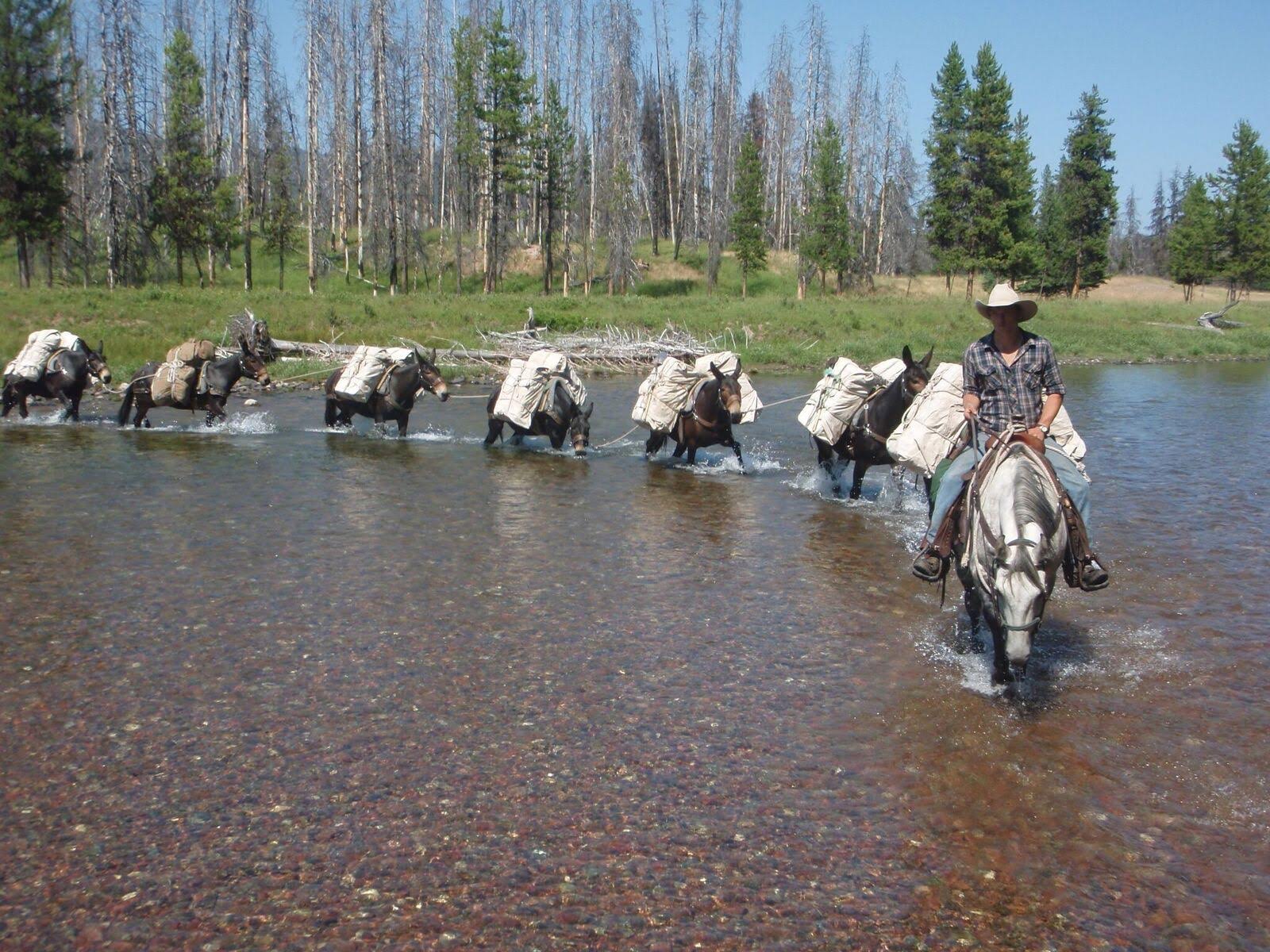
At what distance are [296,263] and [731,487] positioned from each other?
48570mm

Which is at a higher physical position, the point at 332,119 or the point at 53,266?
the point at 332,119

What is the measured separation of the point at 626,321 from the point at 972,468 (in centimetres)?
3231

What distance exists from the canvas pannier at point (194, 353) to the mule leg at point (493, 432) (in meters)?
5.27

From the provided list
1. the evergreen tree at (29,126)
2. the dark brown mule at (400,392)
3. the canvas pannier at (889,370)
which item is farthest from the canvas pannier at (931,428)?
the evergreen tree at (29,126)

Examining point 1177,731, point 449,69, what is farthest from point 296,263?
point 1177,731

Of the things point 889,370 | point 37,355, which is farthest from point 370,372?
point 889,370

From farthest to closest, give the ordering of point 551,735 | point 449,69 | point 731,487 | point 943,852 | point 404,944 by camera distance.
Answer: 1. point 449,69
2. point 731,487
3. point 551,735
4. point 943,852
5. point 404,944

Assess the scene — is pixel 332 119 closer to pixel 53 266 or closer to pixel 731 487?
pixel 53 266

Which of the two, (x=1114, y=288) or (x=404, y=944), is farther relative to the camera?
(x=1114, y=288)

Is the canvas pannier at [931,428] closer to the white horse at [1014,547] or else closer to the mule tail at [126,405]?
the white horse at [1014,547]

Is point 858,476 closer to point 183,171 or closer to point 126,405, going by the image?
point 126,405

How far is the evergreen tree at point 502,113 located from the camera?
4681cm

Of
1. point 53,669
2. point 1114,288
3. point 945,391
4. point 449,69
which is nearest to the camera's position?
point 53,669

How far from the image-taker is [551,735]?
6238mm
